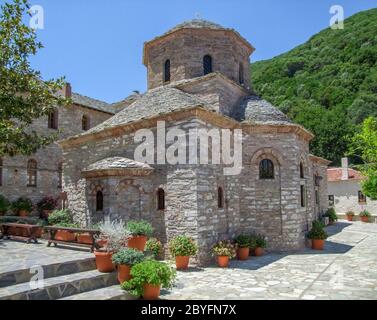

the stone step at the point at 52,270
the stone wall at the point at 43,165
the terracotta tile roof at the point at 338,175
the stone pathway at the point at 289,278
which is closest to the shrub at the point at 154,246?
the stone pathway at the point at 289,278

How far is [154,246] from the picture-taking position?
10867 millimetres

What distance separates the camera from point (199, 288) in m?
7.91

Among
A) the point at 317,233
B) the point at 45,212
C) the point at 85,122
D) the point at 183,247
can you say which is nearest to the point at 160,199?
the point at 183,247

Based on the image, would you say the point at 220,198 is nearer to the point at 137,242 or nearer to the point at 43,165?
the point at 137,242

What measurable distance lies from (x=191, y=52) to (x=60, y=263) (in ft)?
36.8

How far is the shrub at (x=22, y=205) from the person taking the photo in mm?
18406

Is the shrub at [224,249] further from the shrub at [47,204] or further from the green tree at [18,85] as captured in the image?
the shrub at [47,204]

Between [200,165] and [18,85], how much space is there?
225 inches

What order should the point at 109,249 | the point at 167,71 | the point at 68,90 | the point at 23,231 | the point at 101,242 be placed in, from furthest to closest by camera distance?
1. the point at 68,90
2. the point at 167,71
3. the point at 23,231
4. the point at 101,242
5. the point at 109,249

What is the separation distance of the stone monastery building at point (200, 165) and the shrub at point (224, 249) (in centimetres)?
29

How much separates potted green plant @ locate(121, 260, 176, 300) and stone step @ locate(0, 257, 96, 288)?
134 cm

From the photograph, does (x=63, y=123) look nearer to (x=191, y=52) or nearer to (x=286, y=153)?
(x=191, y=52)

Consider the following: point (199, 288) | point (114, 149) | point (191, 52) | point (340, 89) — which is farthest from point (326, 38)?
point (199, 288)

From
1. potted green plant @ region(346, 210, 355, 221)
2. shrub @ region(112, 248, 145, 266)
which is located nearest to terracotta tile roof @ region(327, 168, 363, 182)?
potted green plant @ region(346, 210, 355, 221)
